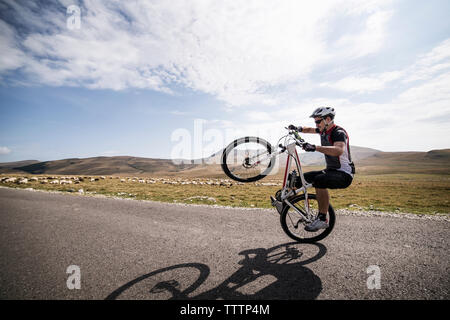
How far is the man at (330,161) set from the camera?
5.37m

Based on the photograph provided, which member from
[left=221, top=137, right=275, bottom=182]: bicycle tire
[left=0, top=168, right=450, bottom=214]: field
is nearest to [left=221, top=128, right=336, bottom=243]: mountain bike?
[left=221, top=137, right=275, bottom=182]: bicycle tire

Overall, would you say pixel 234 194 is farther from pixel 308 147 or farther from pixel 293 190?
pixel 308 147

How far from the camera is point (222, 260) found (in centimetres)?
555

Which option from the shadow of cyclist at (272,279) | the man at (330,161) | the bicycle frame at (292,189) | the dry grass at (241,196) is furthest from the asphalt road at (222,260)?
the dry grass at (241,196)

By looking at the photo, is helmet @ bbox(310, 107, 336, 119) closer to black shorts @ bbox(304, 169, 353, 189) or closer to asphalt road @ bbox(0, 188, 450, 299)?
black shorts @ bbox(304, 169, 353, 189)

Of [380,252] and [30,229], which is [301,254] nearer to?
[380,252]

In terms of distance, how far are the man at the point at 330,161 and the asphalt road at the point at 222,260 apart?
133cm

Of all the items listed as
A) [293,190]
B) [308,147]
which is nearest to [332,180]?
[293,190]

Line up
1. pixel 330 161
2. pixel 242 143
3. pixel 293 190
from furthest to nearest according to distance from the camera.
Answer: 1. pixel 242 143
2. pixel 293 190
3. pixel 330 161

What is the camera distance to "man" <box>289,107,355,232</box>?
5368mm

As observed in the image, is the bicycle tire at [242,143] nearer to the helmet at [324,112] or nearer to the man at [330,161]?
the man at [330,161]

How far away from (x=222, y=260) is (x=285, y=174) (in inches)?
128

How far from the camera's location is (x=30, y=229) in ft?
28.0
